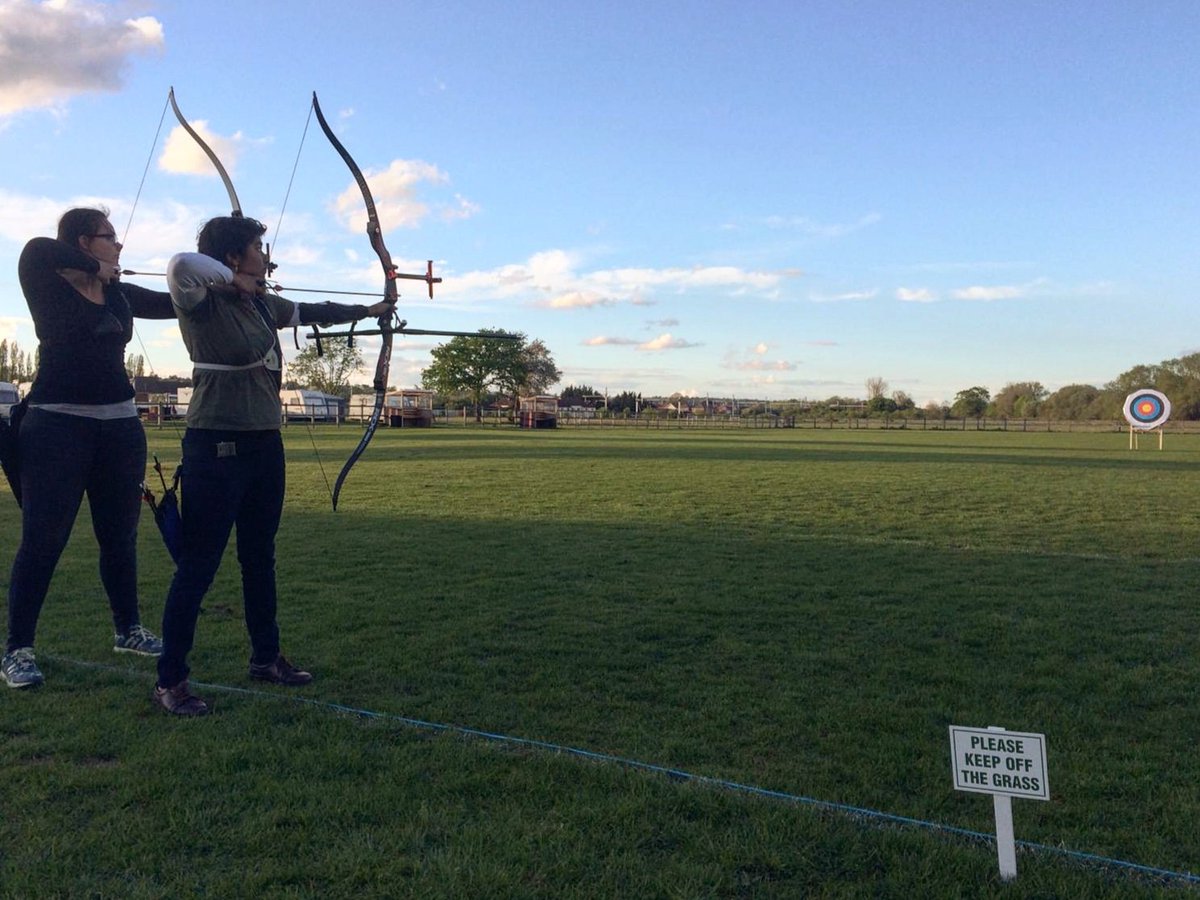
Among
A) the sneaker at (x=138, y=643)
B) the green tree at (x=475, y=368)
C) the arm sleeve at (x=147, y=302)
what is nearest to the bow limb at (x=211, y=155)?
the arm sleeve at (x=147, y=302)

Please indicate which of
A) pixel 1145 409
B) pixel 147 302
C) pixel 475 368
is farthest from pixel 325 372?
pixel 147 302

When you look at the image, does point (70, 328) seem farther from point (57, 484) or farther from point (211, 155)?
point (211, 155)

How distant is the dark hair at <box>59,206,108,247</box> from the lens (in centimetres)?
368

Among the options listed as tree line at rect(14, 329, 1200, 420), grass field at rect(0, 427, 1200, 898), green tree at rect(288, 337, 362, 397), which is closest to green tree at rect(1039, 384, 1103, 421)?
tree line at rect(14, 329, 1200, 420)

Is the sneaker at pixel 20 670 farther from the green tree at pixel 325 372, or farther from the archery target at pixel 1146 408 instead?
the green tree at pixel 325 372

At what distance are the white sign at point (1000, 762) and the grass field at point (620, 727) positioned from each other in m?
0.29

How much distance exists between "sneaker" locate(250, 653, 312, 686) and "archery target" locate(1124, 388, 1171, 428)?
120 ft

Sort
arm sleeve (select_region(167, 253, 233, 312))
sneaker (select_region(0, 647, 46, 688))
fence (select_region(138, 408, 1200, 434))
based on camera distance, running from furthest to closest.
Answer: fence (select_region(138, 408, 1200, 434))
sneaker (select_region(0, 647, 46, 688))
arm sleeve (select_region(167, 253, 233, 312))

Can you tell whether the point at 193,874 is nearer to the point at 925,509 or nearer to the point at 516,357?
the point at 925,509

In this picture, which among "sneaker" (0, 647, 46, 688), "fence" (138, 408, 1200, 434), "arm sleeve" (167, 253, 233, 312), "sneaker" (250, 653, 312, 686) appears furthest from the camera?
"fence" (138, 408, 1200, 434)

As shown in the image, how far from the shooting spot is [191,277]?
3252 mm

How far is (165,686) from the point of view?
3449 mm

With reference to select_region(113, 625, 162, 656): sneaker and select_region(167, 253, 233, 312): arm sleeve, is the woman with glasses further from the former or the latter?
select_region(167, 253, 233, 312): arm sleeve

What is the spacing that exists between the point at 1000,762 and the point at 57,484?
371cm
